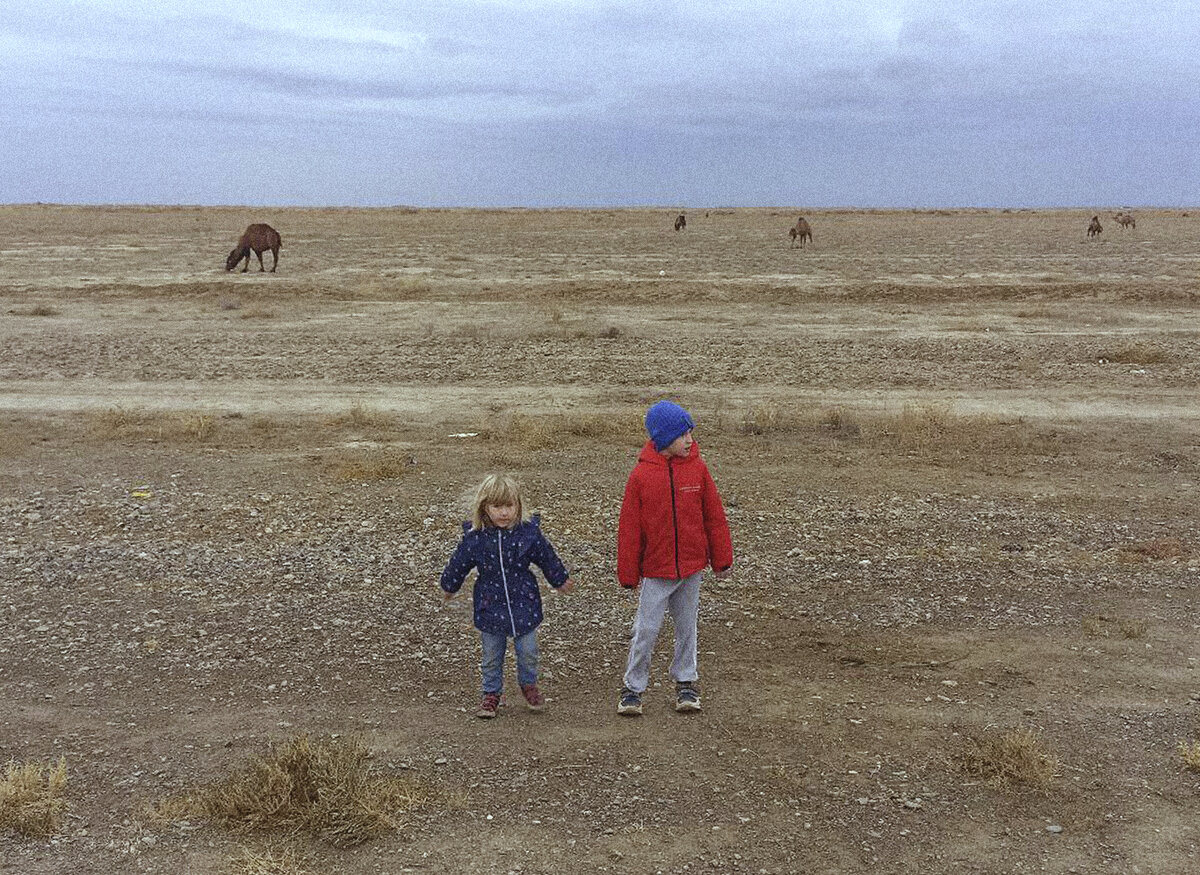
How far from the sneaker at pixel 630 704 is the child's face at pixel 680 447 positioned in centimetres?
118

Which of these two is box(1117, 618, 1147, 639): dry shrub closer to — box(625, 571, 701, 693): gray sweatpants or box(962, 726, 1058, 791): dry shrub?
box(962, 726, 1058, 791): dry shrub

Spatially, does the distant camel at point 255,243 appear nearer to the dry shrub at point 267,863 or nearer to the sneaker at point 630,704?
the sneaker at point 630,704

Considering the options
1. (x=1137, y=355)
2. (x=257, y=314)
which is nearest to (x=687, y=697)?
(x=1137, y=355)

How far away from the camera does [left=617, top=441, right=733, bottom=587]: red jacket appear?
172 inches

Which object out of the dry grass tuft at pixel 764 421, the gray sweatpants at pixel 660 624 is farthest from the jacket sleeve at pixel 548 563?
the dry grass tuft at pixel 764 421

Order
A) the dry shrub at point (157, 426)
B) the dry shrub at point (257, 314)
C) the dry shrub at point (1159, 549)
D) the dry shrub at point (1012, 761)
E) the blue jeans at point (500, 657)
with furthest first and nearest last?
the dry shrub at point (257, 314), the dry shrub at point (157, 426), the dry shrub at point (1159, 549), the blue jeans at point (500, 657), the dry shrub at point (1012, 761)

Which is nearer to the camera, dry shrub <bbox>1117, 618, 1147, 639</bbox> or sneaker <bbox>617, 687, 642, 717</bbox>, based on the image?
sneaker <bbox>617, 687, 642, 717</bbox>

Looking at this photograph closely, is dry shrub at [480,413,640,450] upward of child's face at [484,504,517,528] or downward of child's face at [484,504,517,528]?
downward

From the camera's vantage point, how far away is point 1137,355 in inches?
562

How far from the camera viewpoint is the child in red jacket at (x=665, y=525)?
4.32m

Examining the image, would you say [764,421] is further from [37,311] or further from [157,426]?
[37,311]

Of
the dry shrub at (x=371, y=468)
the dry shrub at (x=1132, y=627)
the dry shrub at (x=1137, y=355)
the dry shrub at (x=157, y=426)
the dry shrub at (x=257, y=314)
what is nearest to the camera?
the dry shrub at (x=1132, y=627)

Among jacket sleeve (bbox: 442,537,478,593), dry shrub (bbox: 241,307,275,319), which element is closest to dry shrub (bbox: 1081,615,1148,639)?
jacket sleeve (bbox: 442,537,478,593)

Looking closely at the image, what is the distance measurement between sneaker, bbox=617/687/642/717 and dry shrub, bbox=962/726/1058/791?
1.46 meters
